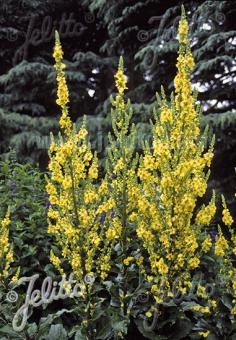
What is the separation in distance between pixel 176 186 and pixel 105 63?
676cm

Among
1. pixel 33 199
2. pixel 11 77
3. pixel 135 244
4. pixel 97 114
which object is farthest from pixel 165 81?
pixel 135 244

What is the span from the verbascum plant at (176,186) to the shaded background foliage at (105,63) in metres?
3.27

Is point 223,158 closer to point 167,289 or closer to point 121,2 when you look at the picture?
point 121,2

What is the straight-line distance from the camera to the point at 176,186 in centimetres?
238

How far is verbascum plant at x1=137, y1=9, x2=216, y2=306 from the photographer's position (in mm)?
2387

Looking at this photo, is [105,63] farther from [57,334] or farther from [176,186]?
[57,334]

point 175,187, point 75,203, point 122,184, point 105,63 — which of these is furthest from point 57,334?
point 105,63

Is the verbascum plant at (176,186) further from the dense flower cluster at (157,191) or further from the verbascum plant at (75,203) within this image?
the verbascum plant at (75,203)

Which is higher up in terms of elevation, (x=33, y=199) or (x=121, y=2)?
(x=121, y=2)

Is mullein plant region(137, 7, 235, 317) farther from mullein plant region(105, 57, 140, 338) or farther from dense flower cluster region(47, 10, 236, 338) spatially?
mullein plant region(105, 57, 140, 338)

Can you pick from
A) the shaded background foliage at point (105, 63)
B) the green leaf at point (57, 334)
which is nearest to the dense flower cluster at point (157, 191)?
the green leaf at point (57, 334)

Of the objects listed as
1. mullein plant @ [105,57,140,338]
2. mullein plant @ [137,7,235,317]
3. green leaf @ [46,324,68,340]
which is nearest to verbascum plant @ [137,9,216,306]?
mullein plant @ [137,7,235,317]

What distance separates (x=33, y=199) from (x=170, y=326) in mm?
2004

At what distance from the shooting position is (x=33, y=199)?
13.8 feet
